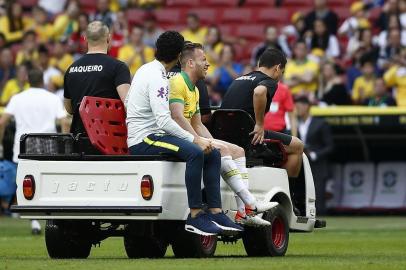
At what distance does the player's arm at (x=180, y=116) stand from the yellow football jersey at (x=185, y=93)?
4cm

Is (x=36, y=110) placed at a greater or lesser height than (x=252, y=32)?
lesser

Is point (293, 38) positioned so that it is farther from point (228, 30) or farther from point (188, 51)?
point (188, 51)

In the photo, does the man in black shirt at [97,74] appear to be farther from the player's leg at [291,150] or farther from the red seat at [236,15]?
the red seat at [236,15]

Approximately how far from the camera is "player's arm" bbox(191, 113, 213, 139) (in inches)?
498

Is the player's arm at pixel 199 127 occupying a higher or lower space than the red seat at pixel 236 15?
lower

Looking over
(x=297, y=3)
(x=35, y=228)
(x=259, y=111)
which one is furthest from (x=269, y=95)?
(x=297, y=3)

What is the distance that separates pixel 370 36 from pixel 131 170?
13908 mm

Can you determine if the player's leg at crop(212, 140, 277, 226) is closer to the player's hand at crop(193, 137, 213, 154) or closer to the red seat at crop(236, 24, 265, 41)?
the player's hand at crop(193, 137, 213, 154)

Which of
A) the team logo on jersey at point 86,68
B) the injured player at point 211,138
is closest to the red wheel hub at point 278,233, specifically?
the injured player at point 211,138

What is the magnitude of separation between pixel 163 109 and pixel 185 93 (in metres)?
0.52

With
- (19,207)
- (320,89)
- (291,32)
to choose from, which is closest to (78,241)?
(19,207)

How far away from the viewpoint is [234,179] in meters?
12.4

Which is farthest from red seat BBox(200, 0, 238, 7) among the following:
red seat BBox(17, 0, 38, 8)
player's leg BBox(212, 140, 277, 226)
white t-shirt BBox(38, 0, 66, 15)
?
player's leg BBox(212, 140, 277, 226)

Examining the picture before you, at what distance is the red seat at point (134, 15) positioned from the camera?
2902 cm
